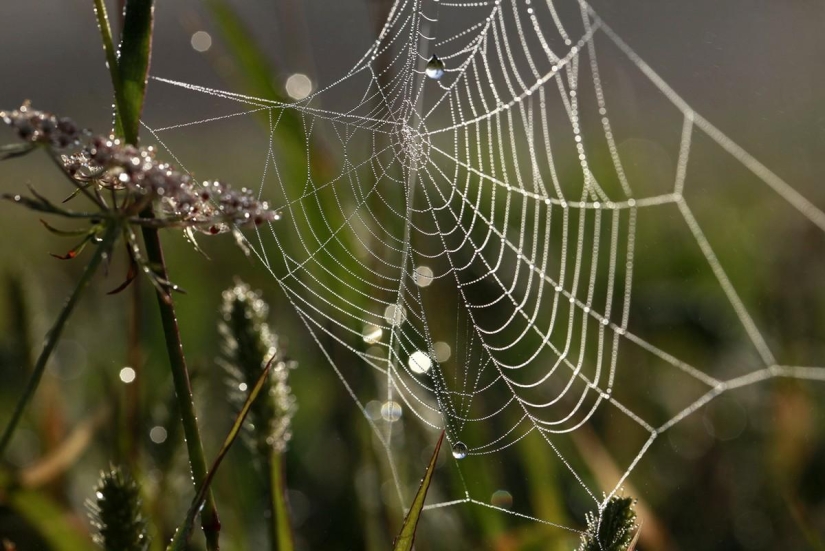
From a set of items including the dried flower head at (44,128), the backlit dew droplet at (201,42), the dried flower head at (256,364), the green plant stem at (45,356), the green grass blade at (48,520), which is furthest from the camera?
the backlit dew droplet at (201,42)

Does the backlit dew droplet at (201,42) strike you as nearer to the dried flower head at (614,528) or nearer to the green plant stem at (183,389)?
the green plant stem at (183,389)

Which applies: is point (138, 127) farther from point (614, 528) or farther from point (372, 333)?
point (372, 333)

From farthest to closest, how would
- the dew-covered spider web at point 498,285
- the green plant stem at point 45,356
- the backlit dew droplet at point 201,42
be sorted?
the backlit dew droplet at point 201,42 < the dew-covered spider web at point 498,285 < the green plant stem at point 45,356

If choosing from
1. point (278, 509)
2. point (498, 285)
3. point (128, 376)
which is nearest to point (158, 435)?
point (278, 509)

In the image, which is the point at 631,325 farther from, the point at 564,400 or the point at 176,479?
the point at 176,479

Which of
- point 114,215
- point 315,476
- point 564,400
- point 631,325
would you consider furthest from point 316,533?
point 114,215

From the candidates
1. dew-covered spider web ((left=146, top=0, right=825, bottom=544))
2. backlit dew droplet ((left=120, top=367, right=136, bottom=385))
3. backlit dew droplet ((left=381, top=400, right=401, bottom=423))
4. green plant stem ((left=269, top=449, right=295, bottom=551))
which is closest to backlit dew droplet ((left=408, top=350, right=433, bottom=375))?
dew-covered spider web ((left=146, top=0, right=825, bottom=544))

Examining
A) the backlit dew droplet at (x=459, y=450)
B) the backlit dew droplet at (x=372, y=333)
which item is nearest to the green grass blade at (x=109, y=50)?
the backlit dew droplet at (x=459, y=450)
